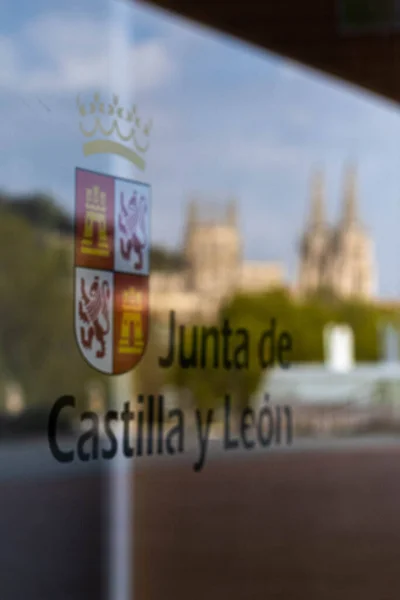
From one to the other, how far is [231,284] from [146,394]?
72 centimetres

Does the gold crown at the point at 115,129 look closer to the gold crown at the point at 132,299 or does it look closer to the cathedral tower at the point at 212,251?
the gold crown at the point at 132,299

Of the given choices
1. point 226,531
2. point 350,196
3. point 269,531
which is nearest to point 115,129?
point 226,531

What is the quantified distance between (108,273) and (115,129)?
0.78ft

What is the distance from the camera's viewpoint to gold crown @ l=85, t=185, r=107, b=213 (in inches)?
68.0

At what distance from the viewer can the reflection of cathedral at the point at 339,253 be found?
3035mm

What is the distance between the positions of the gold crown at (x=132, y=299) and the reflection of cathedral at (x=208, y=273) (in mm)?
64

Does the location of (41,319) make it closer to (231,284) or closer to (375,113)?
(231,284)

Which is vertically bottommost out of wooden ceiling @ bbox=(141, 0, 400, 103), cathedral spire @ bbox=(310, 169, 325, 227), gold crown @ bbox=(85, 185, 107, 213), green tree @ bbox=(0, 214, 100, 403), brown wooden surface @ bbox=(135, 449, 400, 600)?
brown wooden surface @ bbox=(135, 449, 400, 600)

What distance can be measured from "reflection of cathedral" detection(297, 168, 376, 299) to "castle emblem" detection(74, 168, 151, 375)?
1116 mm

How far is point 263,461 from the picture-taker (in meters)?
2.41

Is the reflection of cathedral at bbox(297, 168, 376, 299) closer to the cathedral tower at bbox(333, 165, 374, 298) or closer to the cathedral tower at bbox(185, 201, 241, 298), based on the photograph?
the cathedral tower at bbox(333, 165, 374, 298)

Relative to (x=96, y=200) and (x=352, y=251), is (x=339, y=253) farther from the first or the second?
(x=96, y=200)

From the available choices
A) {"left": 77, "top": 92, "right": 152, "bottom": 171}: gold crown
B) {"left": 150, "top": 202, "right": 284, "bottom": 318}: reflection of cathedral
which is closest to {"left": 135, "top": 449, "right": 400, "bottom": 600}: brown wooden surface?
{"left": 150, "top": 202, "right": 284, "bottom": 318}: reflection of cathedral

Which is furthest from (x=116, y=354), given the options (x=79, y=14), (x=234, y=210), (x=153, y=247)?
(x=234, y=210)
